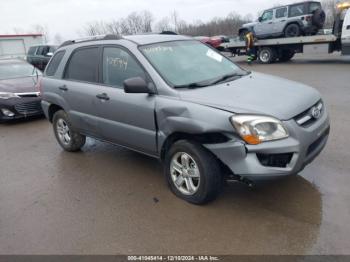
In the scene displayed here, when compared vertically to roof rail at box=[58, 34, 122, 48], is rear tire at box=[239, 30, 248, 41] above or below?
below

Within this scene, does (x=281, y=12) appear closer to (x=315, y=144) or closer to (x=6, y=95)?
(x=6, y=95)

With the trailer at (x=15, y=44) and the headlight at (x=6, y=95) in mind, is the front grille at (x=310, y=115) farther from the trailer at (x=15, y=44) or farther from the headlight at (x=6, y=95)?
the trailer at (x=15, y=44)

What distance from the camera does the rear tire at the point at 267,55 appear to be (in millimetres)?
18141

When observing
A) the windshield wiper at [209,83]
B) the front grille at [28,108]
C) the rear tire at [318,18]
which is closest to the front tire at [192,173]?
the windshield wiper at [209,83]

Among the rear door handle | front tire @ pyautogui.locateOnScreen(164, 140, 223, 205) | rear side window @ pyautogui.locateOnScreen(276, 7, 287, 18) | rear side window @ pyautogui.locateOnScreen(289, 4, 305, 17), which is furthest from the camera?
rear side window @ pyautogui.locateOnScreen(276, 7, 287, 18)

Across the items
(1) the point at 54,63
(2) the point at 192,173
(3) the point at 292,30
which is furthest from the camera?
(3) the point at 292,30

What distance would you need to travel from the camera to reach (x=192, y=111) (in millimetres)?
3398

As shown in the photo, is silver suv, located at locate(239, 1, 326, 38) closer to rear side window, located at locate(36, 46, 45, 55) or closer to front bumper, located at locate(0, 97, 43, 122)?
rear side window, located at locate(36, 46, 45, 55)

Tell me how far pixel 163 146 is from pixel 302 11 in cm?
Result: 1548

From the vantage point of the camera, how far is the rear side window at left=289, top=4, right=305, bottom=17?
54.2 ft

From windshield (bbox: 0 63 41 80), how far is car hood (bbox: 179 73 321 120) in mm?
7546

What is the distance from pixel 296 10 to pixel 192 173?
51.7 feet

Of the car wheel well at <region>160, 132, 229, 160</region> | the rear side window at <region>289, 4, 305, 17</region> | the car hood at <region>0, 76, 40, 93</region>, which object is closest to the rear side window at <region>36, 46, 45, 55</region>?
the car hood at <region>0, 76, 40, 93</region>

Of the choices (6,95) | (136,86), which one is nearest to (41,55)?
(6,95)
